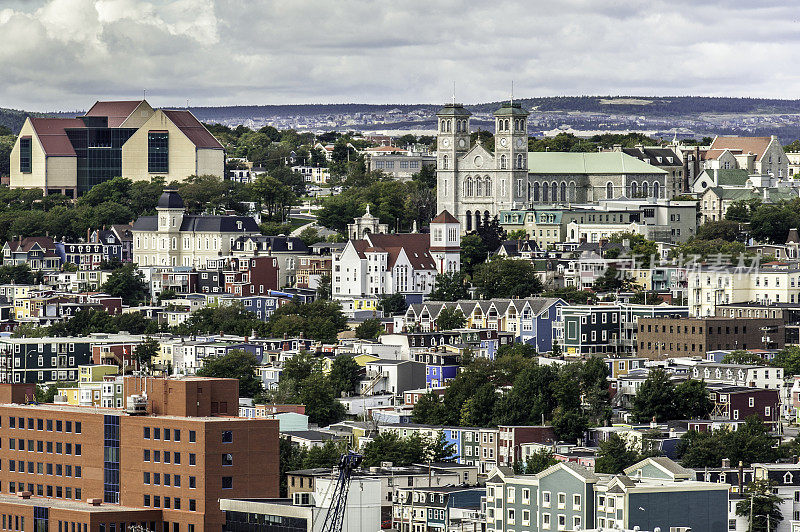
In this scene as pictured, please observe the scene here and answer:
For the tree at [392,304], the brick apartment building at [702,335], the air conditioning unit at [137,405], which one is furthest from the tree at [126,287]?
the air conditioning unit at [137,405]

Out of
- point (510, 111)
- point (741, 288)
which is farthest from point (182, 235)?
point (741, 288)

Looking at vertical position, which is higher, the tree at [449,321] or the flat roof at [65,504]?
the tree at [449,321]

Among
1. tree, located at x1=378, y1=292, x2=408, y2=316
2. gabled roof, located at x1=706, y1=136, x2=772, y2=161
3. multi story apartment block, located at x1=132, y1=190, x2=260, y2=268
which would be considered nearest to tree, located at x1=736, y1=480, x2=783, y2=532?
tree, located at x1=378, y1=292, x2=408, y2=316

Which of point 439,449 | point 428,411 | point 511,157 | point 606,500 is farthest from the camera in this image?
point 511,157

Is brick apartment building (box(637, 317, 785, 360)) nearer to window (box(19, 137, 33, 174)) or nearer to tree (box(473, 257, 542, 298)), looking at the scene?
tree (box(473, 257, 542, 298))

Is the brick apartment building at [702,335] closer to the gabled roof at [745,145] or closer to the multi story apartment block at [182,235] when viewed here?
the multi story apartment block at [182,235]

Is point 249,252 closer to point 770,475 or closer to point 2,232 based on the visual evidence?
point 2,232

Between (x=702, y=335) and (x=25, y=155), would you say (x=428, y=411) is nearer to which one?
(x=702, y=335)
